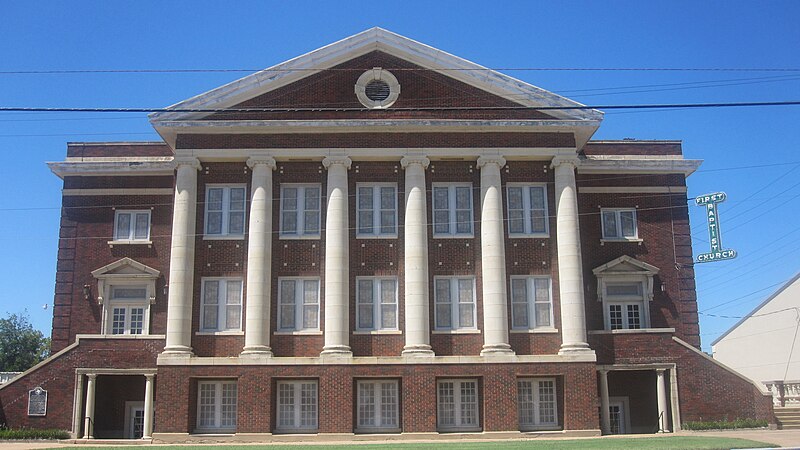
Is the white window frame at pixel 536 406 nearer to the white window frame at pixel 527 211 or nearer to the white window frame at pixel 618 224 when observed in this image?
the white window frame at pixel 527 211

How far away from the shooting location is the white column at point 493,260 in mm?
33656

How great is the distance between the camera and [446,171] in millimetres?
35594

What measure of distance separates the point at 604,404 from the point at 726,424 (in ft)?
15.4

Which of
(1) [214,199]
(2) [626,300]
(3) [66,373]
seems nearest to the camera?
(3) [66,373]

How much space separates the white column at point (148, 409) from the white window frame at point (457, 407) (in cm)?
1117

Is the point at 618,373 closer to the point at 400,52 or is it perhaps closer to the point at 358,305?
the point at 358,305

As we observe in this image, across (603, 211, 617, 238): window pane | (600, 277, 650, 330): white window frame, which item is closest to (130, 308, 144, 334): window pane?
(600, 277, 650, 330): white window frame

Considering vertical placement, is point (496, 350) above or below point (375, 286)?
below

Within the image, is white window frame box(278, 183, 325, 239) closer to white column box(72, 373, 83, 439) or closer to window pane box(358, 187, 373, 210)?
window pane box(358, 187, 373, 210)

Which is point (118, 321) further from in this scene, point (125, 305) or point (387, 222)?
point (387, 222)

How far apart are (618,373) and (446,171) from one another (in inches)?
446

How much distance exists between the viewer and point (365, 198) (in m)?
35.5

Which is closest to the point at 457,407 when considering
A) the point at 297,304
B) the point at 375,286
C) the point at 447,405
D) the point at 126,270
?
the point at 447,405

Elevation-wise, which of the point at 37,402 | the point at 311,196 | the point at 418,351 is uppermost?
the point at 311,196
